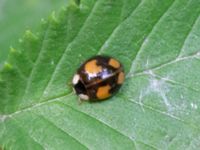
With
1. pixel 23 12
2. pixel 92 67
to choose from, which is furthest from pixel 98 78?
pixel 23 12

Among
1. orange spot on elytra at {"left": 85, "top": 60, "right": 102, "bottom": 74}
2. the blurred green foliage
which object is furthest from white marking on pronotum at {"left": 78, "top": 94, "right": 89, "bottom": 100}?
the blurred green foliage

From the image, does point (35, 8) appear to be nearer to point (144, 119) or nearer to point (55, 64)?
point (55, 64)

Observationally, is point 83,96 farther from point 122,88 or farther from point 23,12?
point 23,12

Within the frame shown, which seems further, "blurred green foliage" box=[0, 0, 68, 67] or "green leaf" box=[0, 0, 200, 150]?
"blurred green foliage" box=[0, 0, 68, 67]

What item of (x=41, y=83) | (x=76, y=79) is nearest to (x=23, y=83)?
(x=41, y=83)

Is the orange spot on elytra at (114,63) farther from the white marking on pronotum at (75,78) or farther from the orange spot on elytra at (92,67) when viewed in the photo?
the white marking on pronotum at (75,78)

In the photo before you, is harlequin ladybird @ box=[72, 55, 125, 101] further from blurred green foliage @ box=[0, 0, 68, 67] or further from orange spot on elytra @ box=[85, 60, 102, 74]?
blurred green foliage @ box=[0, 0, 68, 67]
